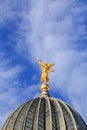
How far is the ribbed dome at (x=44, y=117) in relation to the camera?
172ft

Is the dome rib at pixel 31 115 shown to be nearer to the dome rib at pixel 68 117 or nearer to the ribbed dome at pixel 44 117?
the ribbed dome at pixel 44 117

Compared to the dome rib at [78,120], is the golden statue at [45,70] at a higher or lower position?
higher

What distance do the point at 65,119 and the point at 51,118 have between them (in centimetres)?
129

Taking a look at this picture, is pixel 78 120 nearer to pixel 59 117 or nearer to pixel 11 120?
pixel 59 117

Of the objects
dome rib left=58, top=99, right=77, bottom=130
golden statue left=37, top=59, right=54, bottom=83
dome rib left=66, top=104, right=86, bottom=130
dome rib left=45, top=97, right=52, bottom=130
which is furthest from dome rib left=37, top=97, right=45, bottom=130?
golden statue left=37, top=59, right=54, bottom=83

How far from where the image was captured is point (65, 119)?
175ft

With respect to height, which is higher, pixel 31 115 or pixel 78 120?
pixel 31 115

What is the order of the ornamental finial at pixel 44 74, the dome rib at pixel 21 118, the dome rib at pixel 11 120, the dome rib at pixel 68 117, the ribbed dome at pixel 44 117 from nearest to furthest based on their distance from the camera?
the dome rib at pixel 21 118 < the ribbed dome at pixel 44 117 < the dome rib at pixel 68 117 < the dome rib at pixel 11 120 < the ornamental finial at pixel 44 74

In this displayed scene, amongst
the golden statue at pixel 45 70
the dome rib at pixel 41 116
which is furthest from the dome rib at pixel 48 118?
Answer: the golden statue at pixel 45 70

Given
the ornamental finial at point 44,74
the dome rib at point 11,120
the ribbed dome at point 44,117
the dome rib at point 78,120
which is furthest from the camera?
the ornamental finial at point 44,74

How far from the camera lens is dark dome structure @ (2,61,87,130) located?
5247cm

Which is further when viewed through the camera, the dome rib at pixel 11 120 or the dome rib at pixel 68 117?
the dome rib at pixel 11 120

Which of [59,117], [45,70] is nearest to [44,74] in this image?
[45,70]

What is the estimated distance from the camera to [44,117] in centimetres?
5356
